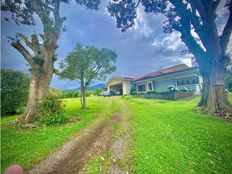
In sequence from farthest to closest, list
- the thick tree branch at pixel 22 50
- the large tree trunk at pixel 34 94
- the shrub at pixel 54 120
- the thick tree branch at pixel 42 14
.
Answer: the thick tree branch at pixel 42 14 → the thick tree branch at pixel 22 50 → the large tree trunk at pixel 34 94 → the shrub at pixel 54 120

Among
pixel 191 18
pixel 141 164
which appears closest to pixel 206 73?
pixel 191 18

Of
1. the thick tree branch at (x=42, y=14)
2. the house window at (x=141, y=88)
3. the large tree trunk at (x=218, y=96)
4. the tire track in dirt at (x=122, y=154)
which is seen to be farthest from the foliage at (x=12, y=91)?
the house window at (x=141, y=88)

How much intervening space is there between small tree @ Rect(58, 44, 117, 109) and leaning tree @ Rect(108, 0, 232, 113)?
4.73m

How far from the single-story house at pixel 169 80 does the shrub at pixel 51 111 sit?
72.5 ft

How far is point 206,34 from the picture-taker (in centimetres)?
1115

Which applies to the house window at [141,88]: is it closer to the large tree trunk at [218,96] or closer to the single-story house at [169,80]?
the single-story house at [169,80]

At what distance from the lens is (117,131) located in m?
7.73

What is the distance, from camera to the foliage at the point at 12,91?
15856 mm

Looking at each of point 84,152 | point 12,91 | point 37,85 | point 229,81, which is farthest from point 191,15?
point 229,81

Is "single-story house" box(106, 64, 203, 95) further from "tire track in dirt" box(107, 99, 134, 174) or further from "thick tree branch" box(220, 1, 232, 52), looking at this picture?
"tire track in dirt" box(107, 99, 134, 174)

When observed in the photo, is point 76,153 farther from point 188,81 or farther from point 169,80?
point 169,80

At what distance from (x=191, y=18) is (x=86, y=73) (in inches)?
450

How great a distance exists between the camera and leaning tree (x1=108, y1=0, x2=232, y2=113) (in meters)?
10.7

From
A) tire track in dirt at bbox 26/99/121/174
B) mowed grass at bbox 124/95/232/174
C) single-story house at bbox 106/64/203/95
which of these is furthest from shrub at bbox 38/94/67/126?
single-story house at bbox 106/64/203/95
